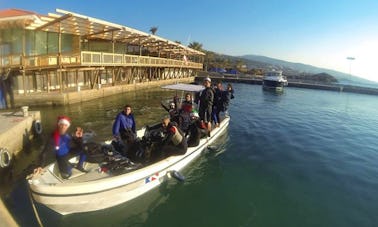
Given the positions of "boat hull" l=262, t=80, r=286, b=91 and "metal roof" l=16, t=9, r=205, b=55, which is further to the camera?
"boat hull" l=262, t=80, r=286, b=91

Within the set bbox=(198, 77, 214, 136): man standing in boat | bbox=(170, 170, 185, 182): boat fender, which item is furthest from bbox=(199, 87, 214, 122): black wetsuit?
bbox=(170, 170, 185, 182): boat fender

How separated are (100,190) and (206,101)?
6602 millimetres

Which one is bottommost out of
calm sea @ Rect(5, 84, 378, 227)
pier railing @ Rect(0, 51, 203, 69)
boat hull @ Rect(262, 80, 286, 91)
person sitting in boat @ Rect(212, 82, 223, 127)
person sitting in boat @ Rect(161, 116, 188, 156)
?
calm sea @ Rect(5, 84, 378, 227)

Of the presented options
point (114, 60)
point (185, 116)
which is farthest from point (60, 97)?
point (185, 116)

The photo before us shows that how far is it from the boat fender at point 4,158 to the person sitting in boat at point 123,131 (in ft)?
11.6

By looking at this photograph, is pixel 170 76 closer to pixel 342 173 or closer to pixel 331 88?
pixel 331 88

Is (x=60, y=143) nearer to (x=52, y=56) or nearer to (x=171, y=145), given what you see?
(x=171, y=145)

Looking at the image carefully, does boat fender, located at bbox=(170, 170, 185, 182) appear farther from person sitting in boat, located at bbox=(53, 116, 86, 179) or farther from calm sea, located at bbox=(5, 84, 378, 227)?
person sitting in boat, located at bbox=(53, 116, 86, 179)

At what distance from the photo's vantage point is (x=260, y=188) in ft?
29.7

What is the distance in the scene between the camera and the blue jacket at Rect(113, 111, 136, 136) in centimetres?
913

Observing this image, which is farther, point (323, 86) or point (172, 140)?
point (323, 86)

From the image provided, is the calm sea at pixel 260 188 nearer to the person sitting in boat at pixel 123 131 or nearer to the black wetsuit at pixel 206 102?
the black wetsuit at pixel 206 102

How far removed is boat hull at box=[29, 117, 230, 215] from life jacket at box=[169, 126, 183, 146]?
53cm

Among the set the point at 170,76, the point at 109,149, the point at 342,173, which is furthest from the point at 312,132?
the point at 170,76
